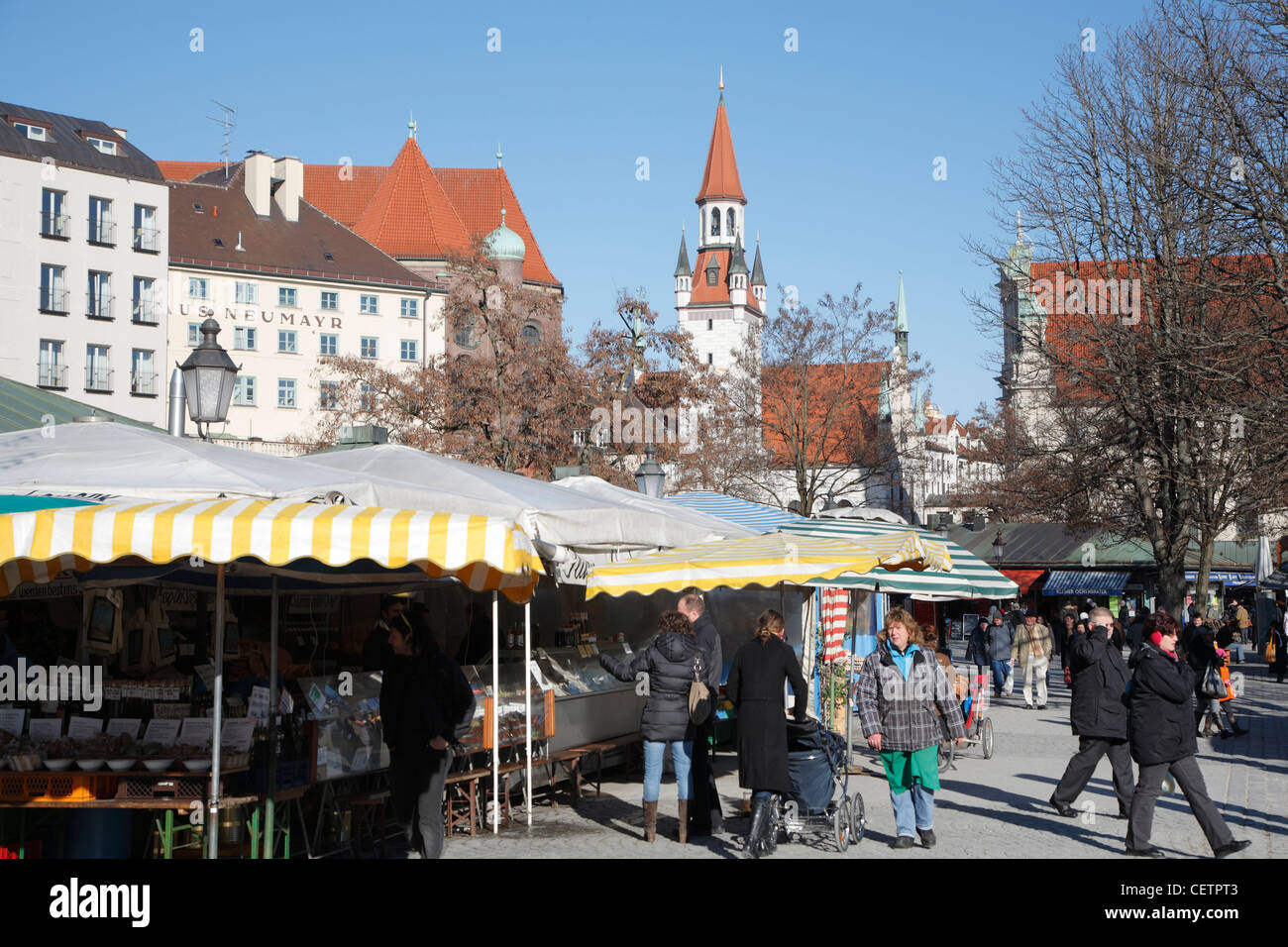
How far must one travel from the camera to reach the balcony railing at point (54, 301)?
57.9 m

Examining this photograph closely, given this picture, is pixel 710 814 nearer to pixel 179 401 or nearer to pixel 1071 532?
pixel 179 401

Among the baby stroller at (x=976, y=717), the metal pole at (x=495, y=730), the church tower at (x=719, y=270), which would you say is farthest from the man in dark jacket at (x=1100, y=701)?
the church tower at (x=719, y=270)

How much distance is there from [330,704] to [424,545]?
9.31ft

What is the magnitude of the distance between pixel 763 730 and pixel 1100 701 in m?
3.27

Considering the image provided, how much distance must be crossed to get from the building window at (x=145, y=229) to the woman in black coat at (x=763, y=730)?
2284 inches

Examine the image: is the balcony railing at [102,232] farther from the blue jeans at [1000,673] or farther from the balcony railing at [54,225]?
the blue jeans at [1000,673]

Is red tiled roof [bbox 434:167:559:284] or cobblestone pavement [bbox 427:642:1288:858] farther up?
red tiled roof [bbox 434:167:559:284]

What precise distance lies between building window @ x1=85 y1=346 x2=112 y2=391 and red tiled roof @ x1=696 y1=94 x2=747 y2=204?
266 feet

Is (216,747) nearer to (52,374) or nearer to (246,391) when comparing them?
(52,374)

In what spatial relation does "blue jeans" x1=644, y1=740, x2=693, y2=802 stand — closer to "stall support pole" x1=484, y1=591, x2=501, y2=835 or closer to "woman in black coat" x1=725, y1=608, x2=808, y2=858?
"woman in black coat" x1=725, y1=608, x2=808, y2=858

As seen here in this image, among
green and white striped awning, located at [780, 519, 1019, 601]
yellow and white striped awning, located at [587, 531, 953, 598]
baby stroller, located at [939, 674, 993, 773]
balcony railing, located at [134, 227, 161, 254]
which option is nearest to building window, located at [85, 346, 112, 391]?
balcony railing, located at [134, 227, 161, 254]

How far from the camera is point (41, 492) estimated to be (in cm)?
876

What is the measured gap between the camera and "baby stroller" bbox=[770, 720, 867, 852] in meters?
10.4
